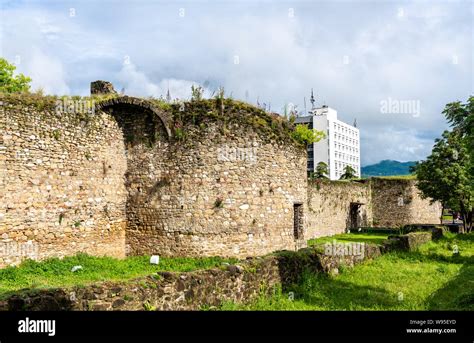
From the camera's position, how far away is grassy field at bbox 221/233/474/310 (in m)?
9.34

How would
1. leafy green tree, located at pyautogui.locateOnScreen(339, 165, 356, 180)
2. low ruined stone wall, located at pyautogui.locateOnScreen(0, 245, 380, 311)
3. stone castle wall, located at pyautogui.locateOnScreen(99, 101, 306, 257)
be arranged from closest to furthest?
low ruined stone wall, located at pyautogui.locateOnScreen(0, 245, 380, 311), stone castle wall, located at pyautogui.locateOnScreen(99, 101, 306, 257), leafy green tree, located at pyautogui.locateOnScreen(339, 165, 356, 180)

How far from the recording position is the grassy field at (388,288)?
9.34 m

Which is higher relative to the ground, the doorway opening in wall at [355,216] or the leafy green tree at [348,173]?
the leafy green tree at [348,173]

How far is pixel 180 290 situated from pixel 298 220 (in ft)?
36.8

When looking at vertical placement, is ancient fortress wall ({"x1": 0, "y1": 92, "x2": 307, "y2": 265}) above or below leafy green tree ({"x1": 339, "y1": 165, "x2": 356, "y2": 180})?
below

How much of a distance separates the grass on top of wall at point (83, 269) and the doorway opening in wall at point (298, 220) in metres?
4.28

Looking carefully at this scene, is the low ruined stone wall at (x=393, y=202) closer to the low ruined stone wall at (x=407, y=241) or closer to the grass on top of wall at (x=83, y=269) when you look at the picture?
the low ruined stone wall at (x=407, y=241)

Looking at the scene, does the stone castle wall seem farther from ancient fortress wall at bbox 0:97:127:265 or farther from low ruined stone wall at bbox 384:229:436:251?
low ruined stone wall at bbox 384:229:436:251

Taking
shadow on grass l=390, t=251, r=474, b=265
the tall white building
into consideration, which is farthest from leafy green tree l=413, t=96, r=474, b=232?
the tall white building

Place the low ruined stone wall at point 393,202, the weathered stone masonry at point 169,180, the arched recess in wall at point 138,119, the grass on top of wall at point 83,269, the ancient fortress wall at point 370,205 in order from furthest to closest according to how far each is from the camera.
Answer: the low ruined stone wall at point 393,202 < the ancient fortress wall at point 370,205 < the arched recess in wall at point 138,119 < the weathered stone masonry at point 169,180 < the grass on top of wall at point 83,269

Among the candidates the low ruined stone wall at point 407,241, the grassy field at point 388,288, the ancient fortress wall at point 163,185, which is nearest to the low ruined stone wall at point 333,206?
the low ruined stone wall at point 407,241
